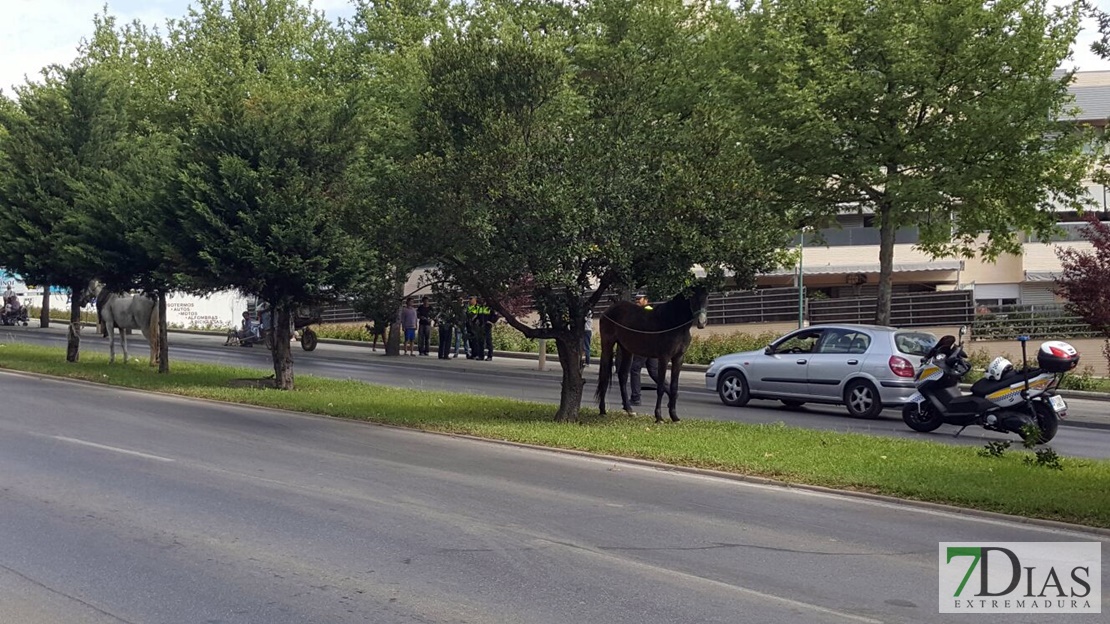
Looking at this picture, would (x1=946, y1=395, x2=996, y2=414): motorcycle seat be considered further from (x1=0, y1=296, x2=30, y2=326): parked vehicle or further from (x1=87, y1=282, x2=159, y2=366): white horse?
(x1=0, y1=296, x2=30, y2=326): parked vehicle

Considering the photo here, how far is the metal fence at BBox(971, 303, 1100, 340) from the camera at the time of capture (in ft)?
107

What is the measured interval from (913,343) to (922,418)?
2762mm

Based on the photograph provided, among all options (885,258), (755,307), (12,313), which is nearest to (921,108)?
(885,258)

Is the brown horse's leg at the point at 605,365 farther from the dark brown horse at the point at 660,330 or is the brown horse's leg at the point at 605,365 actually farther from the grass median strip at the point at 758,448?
the grass median strip at the point at 758,448

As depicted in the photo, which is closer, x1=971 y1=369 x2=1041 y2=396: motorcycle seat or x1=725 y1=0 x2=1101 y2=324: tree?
x1=971 y1=369 x2=1041 y2=396: motorcycle seat

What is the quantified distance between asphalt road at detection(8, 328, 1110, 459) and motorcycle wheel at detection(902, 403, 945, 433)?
0.53 ft

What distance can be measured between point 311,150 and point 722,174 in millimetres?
8621

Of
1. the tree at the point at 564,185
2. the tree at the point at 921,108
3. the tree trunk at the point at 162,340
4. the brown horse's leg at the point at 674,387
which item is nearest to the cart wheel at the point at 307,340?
the tree trunk at the point at 162,340

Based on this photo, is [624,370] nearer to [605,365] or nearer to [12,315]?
[605,365]

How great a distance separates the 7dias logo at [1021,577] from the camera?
7.20m

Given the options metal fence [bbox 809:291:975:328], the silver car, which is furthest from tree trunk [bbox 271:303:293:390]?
metal fence [bbox 809:291:975:328]

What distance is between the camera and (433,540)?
28.5ft

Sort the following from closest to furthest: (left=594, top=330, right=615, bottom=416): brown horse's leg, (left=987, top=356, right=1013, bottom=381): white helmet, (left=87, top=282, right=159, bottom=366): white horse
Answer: (left=987, top=356, right=1013, bottom=381): white helmet
(left=594, top=330, right=615, bottom=416): brown horse's leg
(left=87, top=282, right=159, bottom=366): white horse

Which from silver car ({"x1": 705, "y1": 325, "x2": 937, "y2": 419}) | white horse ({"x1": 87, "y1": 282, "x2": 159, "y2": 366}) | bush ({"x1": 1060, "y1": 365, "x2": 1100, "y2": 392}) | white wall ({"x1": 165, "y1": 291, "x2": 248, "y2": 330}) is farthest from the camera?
white wall ({"x1": 165, "y1": 291, "x2": 248, "y2": 330})
